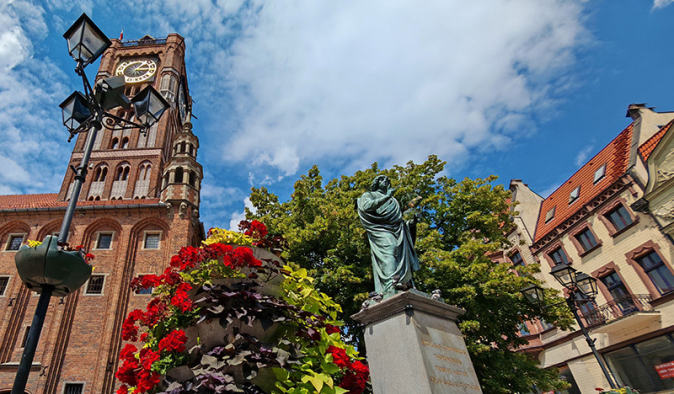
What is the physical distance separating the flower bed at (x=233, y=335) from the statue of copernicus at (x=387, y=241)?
3.47 feet

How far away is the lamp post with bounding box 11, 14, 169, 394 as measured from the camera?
127 inches

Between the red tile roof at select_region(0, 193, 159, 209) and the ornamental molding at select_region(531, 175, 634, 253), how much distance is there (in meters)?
24.9

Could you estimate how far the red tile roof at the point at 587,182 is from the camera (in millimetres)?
21141

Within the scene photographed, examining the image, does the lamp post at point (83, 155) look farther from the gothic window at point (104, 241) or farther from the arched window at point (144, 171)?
the arched window at point (144, 171)

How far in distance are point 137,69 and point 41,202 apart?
17475 mm

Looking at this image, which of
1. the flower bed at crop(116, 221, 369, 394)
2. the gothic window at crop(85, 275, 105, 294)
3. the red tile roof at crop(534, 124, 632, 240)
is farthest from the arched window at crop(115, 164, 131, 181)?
the red tile roof at crop(534, 124, 632, 240)

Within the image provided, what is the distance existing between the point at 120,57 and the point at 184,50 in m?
6.50

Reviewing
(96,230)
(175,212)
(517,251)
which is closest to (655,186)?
(517,251)

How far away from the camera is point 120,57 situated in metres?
40.3

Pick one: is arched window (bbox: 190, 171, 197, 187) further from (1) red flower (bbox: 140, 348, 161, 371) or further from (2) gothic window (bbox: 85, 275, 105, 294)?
(1) red flower (bbox: 140, 348, 161, 371)

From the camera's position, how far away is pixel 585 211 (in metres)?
21.3

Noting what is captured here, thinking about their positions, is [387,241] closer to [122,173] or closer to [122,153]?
[122,173]

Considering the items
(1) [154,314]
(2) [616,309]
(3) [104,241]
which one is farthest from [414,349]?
(3) [104,241]

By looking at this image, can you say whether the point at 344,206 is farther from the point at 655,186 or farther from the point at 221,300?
the point at 655,186
